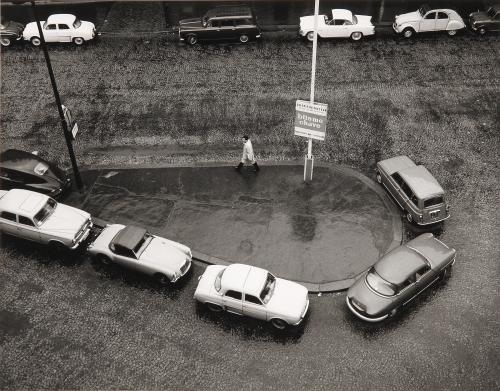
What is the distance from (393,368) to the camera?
44.1ft

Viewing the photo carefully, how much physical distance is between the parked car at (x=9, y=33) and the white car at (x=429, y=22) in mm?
17498

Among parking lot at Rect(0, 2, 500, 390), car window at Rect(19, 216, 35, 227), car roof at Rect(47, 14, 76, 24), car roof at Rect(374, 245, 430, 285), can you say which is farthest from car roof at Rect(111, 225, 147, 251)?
car roof at Rect(47, 14, 76, 24)

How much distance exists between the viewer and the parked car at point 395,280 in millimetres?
14164

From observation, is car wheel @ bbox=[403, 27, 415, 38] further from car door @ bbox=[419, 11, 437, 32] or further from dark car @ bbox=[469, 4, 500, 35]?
dark car @ bbox=[469, 4, 500, 35]

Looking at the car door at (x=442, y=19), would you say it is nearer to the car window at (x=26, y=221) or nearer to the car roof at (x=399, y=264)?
the car roof at (x=399, y=264)

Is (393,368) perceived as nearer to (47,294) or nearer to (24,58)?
(47,294)

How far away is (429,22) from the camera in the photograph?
24266mm

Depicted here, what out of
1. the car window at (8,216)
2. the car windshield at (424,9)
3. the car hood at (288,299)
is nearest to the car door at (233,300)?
the car hood at (288,299)

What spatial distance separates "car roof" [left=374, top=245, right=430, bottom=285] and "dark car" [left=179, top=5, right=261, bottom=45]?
13.4 meters

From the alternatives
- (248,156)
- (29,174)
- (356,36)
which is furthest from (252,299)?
(356,36)

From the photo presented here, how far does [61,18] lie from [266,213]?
14364mm

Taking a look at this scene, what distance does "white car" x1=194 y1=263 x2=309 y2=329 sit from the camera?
14.0 meters

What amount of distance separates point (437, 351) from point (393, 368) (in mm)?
→ 1329

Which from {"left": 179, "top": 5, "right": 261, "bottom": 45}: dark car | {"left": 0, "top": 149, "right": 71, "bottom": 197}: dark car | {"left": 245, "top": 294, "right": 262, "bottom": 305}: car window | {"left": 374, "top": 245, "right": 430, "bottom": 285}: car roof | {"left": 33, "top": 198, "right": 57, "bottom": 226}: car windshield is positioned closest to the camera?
{"left": 245, "top": 294, "right": 262, "bottom": 305}: car window
